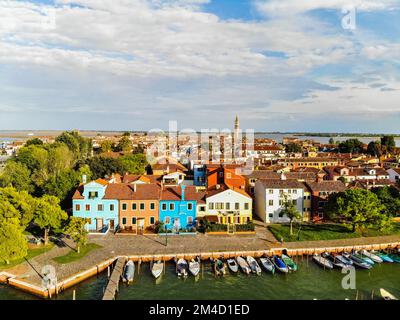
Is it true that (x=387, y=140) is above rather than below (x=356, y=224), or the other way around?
above

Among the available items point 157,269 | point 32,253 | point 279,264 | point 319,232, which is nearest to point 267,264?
point 279,264

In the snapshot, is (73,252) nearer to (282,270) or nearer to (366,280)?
(282,270)

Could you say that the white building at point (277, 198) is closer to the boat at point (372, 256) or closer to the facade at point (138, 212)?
the boat at point (372, 256)

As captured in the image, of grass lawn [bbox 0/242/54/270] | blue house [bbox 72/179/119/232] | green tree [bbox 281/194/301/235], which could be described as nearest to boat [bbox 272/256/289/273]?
green tree [bbox 281/194/301/235]

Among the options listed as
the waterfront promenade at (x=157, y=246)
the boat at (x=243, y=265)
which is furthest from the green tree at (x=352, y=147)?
the boat at (x=243, y=265)

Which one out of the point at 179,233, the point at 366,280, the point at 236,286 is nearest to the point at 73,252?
the point at 179,233

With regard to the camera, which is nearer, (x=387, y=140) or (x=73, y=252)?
(x=73, y=252)
